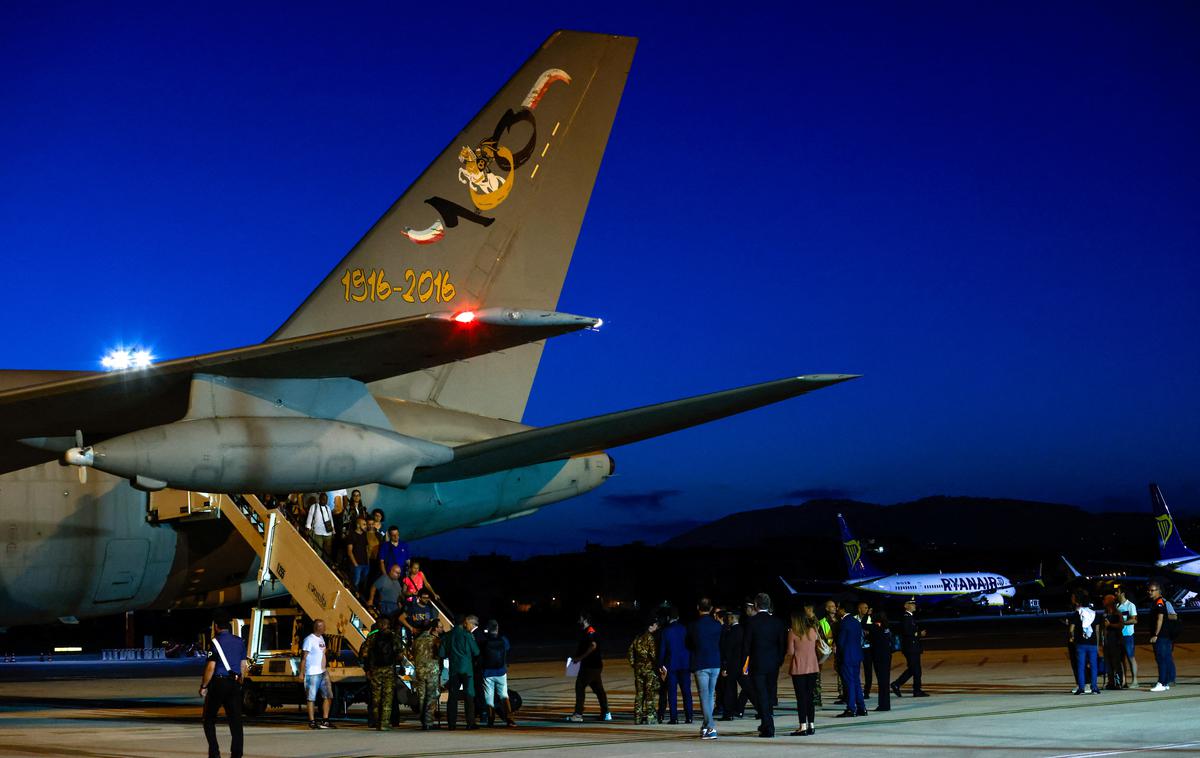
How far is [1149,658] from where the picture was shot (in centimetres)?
3061

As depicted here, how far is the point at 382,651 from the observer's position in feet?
53.8

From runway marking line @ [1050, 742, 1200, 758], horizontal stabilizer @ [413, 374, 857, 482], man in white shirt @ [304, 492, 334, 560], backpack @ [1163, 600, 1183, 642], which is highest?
horizontal stabilizer @ [413, 374, 857, 482]

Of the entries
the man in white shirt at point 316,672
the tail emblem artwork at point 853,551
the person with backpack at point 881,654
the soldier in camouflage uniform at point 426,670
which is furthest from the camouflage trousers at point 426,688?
the tail emblem artwork at point 853,551

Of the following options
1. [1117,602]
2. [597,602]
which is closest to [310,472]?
[1117,602]

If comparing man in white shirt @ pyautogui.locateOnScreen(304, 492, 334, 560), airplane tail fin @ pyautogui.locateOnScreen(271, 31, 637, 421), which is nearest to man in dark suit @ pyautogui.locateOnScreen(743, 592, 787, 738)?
airplane tail fin @ pyautogui.locateOnScreen(271, 31, 637, 421)

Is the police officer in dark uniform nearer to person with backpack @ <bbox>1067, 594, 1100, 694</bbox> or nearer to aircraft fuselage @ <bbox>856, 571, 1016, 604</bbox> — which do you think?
person with backpack @ <bbox>1067, 594, 1100, 694</bbox>

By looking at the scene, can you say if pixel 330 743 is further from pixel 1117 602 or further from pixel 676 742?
pixel 1117 602

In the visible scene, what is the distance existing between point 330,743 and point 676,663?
4.61m

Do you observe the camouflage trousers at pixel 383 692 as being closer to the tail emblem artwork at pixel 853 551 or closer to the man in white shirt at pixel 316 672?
the man in white shirt at pixel 316 672

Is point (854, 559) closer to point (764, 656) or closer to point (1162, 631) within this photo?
point (1162, 631)

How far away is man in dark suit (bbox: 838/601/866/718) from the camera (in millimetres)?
17594

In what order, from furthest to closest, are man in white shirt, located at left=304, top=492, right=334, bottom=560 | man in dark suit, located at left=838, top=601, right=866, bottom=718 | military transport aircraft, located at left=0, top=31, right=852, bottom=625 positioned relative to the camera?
man in white shirt, located at left=304, top=492, right=334, bottom=560 < man in dark suit, located at left=838, top=601, right=866, bottom=718 < military transport aircraft, located at left=0, top=31, right=852, bottom=625

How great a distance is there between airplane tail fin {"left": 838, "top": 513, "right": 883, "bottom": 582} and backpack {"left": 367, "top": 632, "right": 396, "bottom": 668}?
202 ft

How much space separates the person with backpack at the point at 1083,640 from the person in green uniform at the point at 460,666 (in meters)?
9.51
